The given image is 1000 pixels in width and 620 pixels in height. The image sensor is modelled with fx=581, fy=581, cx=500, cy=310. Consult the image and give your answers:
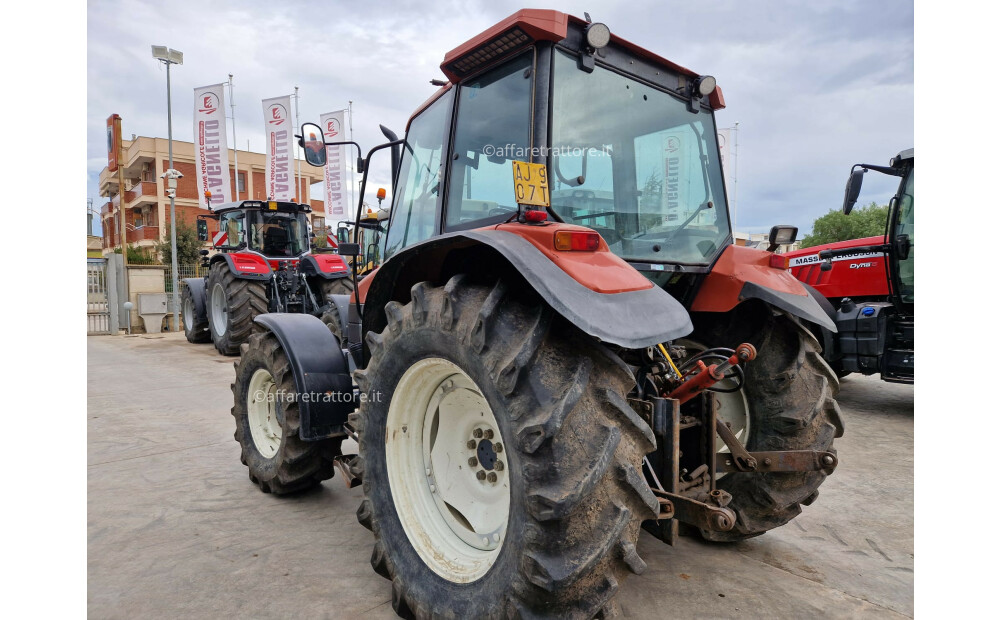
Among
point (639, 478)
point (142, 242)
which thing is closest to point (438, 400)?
point (639, 478)

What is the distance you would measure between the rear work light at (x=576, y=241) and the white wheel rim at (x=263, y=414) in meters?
2.48

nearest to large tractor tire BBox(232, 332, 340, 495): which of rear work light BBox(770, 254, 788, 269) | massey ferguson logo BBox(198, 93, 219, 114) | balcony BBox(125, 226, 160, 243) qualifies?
rear work light BBox(770, 254, 788, 269)

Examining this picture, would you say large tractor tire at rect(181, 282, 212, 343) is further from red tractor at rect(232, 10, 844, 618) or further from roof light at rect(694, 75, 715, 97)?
roof light at rect(694, 75, 715, 97)

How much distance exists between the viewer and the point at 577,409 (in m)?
1.75

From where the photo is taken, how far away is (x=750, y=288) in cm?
264

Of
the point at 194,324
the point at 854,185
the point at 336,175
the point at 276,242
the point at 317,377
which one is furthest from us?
the point at 336,175

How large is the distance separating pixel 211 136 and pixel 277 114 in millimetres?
2823

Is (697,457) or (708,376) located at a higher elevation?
(708,376)

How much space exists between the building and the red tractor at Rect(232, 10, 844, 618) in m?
30.0

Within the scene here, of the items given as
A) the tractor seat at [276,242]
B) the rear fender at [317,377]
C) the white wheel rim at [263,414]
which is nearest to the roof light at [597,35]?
the rear fender at [317,377]

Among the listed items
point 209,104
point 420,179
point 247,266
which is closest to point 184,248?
point 209,104

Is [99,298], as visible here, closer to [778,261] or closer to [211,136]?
[211,136]

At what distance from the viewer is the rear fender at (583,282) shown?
1.72 metres

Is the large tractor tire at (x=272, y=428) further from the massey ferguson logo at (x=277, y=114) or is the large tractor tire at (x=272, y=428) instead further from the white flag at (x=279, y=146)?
the massey ferguson logo at (x=277, y=114)
